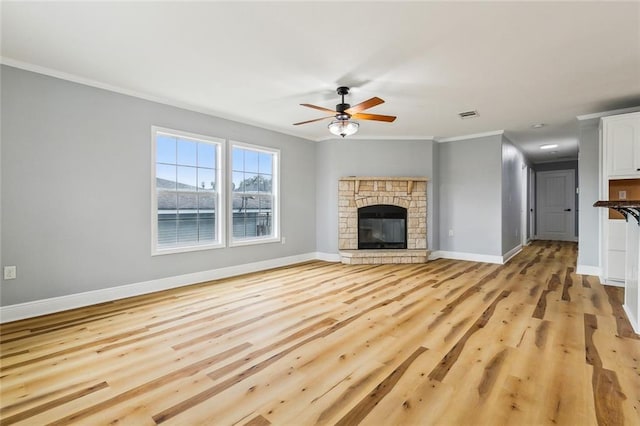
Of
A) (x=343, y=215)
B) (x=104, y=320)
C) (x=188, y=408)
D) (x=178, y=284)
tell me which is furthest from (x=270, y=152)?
(x=188, y=408)

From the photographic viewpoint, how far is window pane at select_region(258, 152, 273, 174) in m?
5.40

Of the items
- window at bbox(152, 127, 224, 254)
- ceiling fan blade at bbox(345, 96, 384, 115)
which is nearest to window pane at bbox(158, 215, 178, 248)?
window at bbox(152, 127, 224, 254)

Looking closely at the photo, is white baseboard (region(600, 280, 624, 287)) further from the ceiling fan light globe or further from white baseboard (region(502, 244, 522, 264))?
the ceiling fan light globe

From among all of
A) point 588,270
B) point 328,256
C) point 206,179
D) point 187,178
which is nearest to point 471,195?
point 588,270

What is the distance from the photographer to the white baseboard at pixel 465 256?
5.79 meters

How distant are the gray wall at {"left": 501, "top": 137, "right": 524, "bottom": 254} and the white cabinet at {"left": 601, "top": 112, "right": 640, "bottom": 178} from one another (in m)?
1.78

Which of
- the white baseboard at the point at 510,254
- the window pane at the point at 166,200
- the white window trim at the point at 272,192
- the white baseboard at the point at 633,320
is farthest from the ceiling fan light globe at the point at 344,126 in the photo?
the white baseboard at the point at 510,254

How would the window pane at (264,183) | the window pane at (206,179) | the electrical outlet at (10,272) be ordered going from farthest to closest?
the window pane at (264,183)
the window pane at (206,179)
the electrical outlet at (10,272)

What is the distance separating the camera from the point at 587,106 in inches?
167

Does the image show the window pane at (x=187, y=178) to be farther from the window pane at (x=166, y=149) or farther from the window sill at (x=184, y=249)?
the window sill at (x=184, y=249)

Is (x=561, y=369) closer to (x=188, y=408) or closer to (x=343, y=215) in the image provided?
(x=188, y=408)

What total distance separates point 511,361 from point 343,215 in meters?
4.11

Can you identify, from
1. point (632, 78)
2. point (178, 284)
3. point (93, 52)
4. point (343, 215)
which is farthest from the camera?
point (343, 215)

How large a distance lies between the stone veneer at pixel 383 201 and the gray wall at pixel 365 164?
0.51 ft
